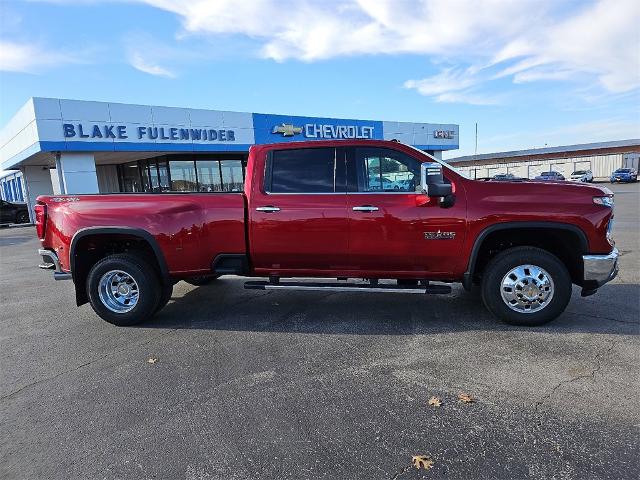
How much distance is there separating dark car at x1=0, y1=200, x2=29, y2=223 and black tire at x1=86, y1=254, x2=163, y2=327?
24117 mm

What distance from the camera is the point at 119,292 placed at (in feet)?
16.5

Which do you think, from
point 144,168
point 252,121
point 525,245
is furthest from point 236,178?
point 525,245

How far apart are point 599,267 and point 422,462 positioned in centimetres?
311

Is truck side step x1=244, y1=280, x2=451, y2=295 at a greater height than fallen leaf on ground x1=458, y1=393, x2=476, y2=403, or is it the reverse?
truck side step x1=244, y1=280, x2=451, y2=295

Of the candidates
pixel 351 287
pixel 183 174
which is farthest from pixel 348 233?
pixel 183 174

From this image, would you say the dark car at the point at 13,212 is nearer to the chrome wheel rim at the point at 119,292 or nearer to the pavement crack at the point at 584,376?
the chrome wheel rim at the point at 119,292

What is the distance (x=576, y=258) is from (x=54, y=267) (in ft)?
20.4

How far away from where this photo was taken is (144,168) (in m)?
24.0

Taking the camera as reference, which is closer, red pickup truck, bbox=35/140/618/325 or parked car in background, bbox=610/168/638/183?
red pickup truck, bbox=35/140/618/325

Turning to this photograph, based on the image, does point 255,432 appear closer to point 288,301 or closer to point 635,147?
point 288,301

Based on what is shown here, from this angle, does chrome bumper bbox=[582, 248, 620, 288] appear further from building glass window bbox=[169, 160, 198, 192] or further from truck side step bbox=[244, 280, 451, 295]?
building glass window bbox=[169, 160, 198, 192]

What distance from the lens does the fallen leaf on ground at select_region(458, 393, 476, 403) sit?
3113 millimetres

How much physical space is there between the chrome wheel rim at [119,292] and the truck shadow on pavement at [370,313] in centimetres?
34

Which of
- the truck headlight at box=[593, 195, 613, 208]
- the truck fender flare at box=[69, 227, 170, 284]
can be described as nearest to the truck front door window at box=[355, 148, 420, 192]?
the truck headlight at box=[593, 195, 613, 208]
